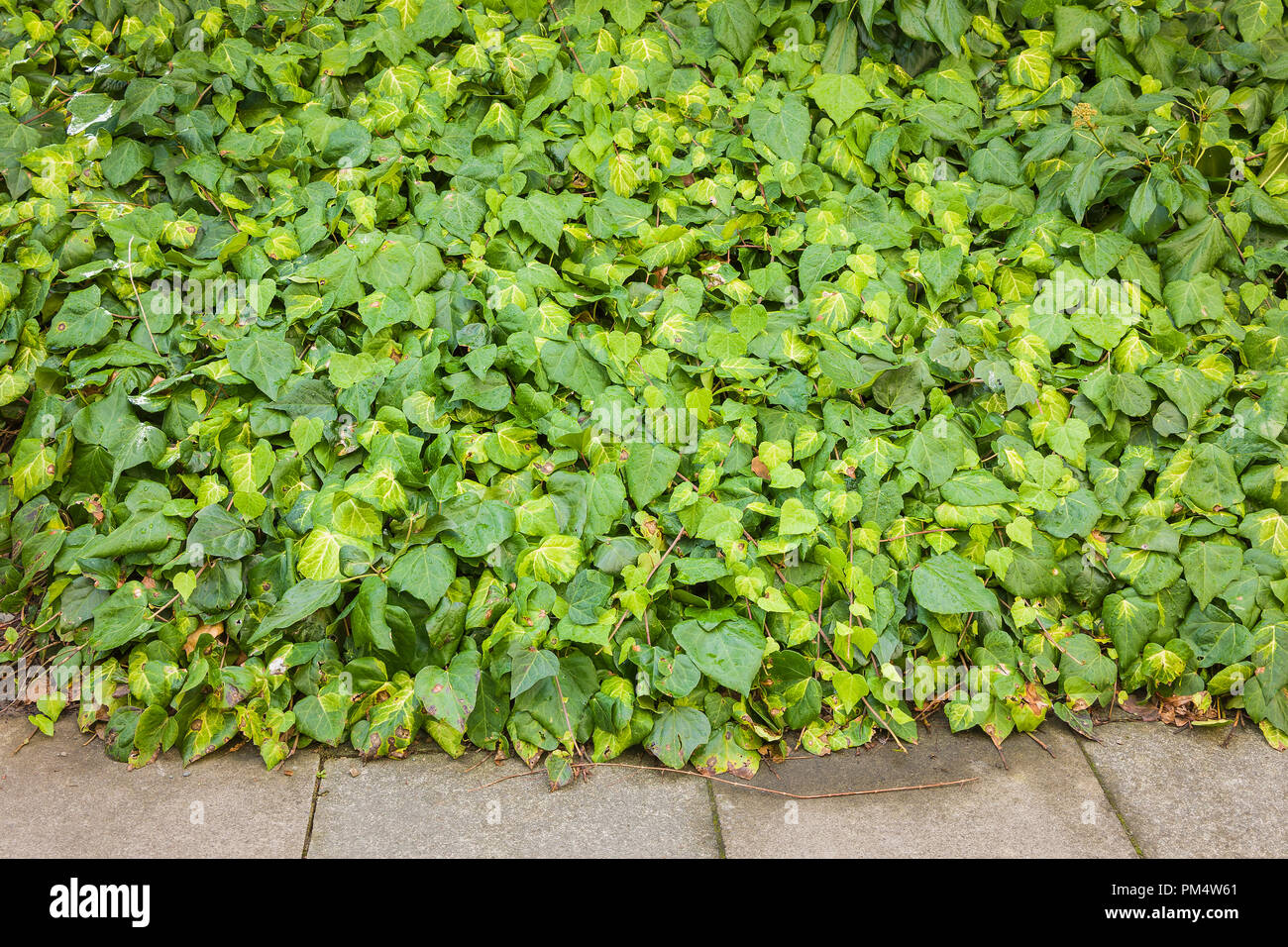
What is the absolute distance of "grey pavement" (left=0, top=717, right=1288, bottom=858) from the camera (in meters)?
2.34

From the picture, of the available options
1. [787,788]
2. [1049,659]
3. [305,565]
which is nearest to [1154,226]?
[1049,659]

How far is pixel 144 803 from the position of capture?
2471 millimetres

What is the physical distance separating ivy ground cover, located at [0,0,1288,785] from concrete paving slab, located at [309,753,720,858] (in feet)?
0.28

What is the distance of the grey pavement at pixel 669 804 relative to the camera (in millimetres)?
A: 2342

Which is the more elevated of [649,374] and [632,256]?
[632,256]

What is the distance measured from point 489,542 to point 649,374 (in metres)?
0.81

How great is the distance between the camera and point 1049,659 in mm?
2848

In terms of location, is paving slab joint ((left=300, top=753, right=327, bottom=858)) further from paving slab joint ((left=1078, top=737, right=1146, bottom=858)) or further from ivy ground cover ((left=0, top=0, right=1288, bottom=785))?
paving slab joint ((left=1078, top=737, right=1146, bottom=858))

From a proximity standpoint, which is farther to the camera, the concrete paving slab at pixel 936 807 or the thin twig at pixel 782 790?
the thin twig at pixel 782 790

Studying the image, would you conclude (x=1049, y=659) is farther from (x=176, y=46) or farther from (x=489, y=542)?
(x=176, y=46)

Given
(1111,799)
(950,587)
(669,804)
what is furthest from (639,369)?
(1111,799)

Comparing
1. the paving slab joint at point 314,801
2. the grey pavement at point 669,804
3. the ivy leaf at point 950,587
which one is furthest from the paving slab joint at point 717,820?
the paving slab joint at point 314,801

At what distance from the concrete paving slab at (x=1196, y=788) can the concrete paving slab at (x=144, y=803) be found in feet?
7.64

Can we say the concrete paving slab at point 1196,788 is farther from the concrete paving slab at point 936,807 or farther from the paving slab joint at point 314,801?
the paving slab joint at point 314,801
